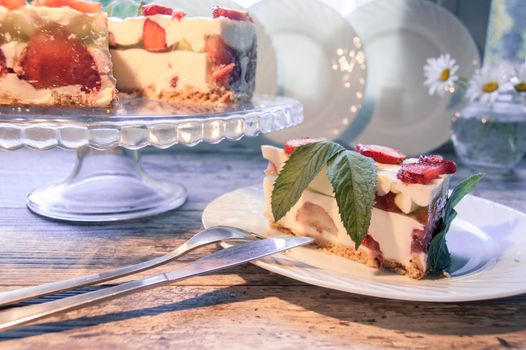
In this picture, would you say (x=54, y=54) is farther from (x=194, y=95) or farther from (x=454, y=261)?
(x=454, y=261)

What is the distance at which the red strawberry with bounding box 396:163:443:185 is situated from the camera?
2.32 feet

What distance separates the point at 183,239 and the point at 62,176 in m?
0.56

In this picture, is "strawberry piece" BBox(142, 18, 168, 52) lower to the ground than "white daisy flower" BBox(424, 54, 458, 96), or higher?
higher

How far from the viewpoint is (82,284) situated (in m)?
0.60

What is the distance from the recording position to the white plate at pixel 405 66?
5.39 ft

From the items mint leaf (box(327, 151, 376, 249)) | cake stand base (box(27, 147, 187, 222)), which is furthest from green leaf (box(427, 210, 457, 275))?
cake stand base (box(27, 147, 187, 222))

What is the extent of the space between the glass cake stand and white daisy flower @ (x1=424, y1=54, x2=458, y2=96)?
0.65 meters

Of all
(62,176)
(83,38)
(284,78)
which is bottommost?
(62,176)

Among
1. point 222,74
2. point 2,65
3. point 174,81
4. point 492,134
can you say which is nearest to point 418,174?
point 222,74

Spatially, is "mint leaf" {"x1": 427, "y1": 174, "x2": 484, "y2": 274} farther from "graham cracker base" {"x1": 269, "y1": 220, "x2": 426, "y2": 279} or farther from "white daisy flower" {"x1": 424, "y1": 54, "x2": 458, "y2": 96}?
"white daisy flower" {"x1": 424, "y1": 54, "x2": 458, "y2": 96}

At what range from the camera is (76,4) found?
3.12 feet

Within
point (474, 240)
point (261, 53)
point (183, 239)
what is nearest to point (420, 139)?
point (261, 53)

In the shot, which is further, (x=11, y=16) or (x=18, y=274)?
(x=11, y=16)

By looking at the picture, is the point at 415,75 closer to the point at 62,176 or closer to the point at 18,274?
the point at 62,176
